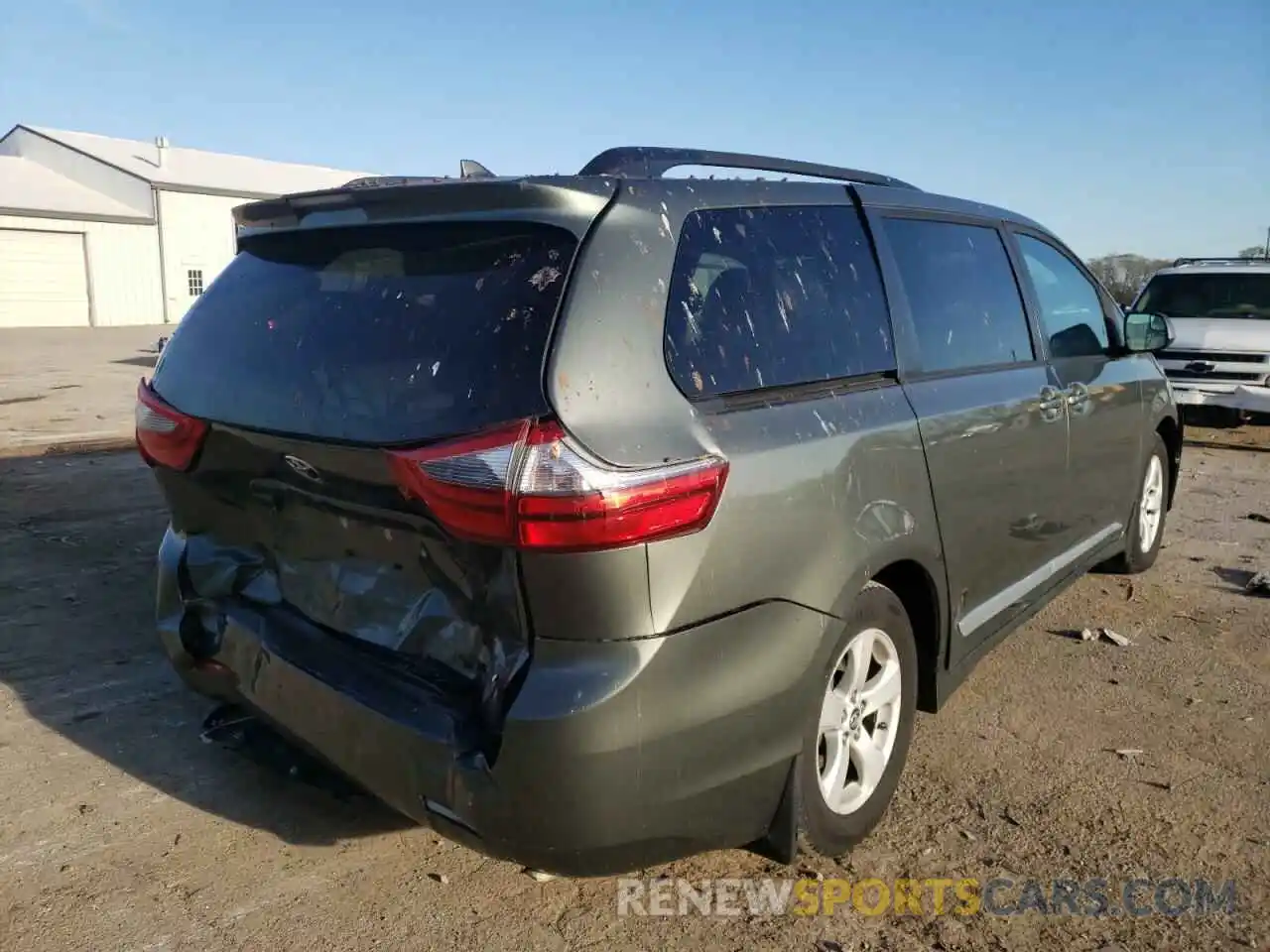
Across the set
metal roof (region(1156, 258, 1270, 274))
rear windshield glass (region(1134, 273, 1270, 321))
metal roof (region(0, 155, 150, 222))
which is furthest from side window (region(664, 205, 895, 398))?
metal roof (region(0, 155, 150, 222))

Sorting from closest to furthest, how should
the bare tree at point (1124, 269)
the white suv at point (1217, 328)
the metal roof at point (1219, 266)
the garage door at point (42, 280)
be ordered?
the white suv at point (1217, 328) → the metal roof at point (1219, 266) → the bare tree at point (1124, 269) → the garage door at point (42, 280)

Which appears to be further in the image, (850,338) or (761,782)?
(850,338)

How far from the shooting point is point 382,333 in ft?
8.12

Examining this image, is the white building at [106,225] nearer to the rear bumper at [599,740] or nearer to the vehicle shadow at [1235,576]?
the vehicle shadow at [1235,576]

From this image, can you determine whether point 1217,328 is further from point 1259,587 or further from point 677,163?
point 677,163

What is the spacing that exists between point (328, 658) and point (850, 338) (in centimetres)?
169

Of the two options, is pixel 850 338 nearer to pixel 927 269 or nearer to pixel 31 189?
pixel 927 269

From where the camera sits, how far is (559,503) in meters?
2.07

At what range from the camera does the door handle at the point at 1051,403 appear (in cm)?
383

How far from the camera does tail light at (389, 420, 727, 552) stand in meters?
2.07

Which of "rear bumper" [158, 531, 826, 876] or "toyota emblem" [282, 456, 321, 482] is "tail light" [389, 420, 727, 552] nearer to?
"rear bumper" [158, 531, 826, 876]

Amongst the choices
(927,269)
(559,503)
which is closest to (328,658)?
(559,503)

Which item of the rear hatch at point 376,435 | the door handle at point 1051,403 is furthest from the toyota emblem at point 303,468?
the door handle at point 1051,403

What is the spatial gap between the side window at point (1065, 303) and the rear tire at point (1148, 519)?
0.93 metres
